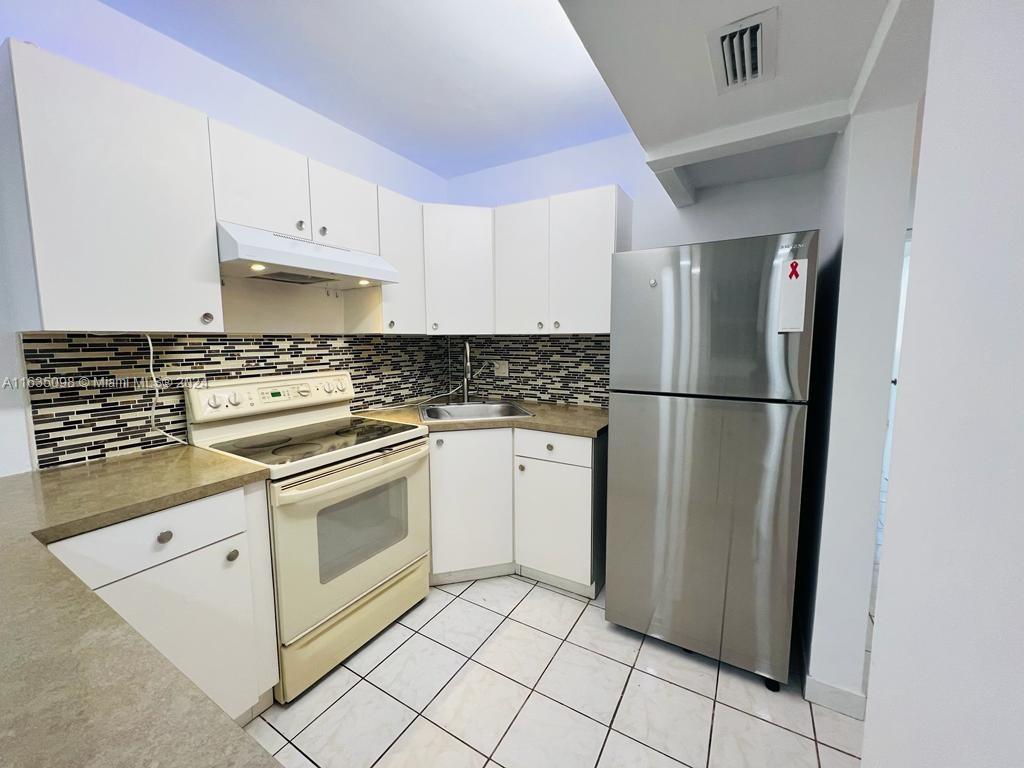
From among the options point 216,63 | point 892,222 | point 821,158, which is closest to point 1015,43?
point 892,222

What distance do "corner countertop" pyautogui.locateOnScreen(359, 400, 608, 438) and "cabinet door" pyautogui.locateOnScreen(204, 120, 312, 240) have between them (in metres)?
1.00

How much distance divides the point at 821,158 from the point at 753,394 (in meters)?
1.14

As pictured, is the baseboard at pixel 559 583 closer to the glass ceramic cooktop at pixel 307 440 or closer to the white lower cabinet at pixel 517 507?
the white lower cabinet at pixel 517 507

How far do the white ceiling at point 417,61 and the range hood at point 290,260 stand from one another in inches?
29.4

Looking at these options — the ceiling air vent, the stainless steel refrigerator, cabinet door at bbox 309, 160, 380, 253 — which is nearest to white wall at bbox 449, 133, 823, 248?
the stainless steel refrigerator

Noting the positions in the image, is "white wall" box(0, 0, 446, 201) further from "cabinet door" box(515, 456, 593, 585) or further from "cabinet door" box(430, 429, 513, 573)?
"cabinet door" box(515, 456, 593, 585)

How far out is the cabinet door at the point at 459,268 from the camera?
87.2 inches

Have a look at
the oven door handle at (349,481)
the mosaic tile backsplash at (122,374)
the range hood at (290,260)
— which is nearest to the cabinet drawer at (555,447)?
the oven door handle at (349,481)

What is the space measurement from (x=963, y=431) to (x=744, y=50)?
43.7 inches

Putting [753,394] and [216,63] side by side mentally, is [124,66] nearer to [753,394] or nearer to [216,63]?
[216,63]

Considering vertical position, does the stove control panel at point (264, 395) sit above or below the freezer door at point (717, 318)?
below

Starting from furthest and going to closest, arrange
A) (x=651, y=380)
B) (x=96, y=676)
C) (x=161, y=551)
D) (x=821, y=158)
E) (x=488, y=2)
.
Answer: (x=821, y=158), (x=651, y=380), (x=488, y=2), (x=161, y=551), (x=96, y=676)

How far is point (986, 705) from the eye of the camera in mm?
365

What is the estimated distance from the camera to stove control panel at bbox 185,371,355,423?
1592 millimetres
